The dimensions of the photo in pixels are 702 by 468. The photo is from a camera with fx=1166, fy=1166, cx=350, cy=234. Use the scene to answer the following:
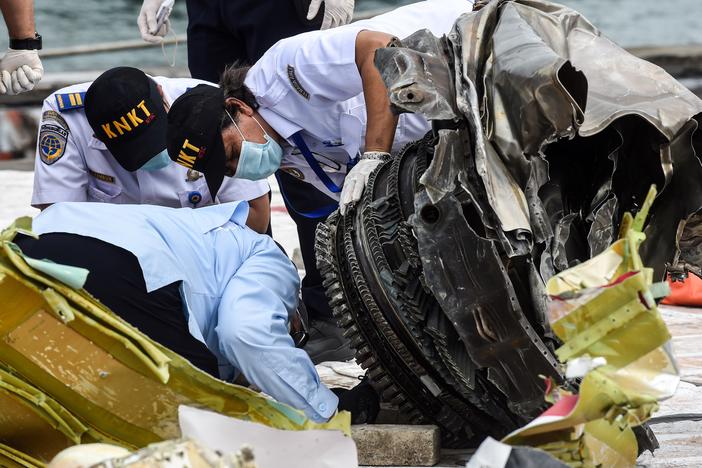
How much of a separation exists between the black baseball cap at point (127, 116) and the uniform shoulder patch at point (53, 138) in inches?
6.6

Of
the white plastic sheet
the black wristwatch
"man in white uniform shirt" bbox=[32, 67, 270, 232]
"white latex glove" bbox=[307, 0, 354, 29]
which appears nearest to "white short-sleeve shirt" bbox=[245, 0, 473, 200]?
"man in white uniform shirt" bbox=[32, 67, 270, 232]

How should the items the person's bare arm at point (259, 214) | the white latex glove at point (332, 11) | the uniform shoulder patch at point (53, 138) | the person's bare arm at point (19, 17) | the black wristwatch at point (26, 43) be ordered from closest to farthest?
the uniform shoulder patch at point (53, 138) → the person's bare arm at point (259, 214) → the white latex glove at point (332, 11) → the person's bare arm at point (19, 17) → the black wristwatch at point (26, 43)

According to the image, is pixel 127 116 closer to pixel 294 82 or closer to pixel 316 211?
pixel 294 82

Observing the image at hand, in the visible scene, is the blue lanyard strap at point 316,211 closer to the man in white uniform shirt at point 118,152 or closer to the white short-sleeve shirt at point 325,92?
the man in white uniform shirt at point 118,152

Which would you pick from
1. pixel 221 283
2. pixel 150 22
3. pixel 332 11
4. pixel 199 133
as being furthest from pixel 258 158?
pixel 150 22

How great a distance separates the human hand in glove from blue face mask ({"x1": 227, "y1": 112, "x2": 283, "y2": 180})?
38 centimetres

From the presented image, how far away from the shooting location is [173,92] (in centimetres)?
362

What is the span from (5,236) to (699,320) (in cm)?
282

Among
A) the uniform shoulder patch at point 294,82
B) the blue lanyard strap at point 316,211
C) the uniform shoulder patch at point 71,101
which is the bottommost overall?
the blue lanyard strap at point 316,211

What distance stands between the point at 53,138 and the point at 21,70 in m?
0.68

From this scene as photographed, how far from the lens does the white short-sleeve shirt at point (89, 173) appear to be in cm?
358

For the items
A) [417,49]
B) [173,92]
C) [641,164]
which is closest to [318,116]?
[173,92]

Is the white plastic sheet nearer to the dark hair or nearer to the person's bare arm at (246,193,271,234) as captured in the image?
the dark hair

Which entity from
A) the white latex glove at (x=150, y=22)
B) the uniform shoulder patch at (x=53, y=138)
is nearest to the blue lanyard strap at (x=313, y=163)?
the uniform shoulder patch at (x=53, y=138)
